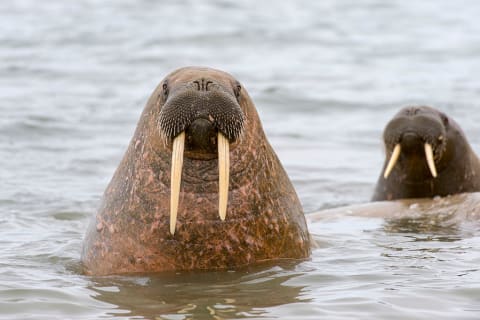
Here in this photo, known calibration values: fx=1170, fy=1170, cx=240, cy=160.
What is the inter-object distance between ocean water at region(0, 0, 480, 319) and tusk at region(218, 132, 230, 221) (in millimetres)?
525

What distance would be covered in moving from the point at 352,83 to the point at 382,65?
199cm

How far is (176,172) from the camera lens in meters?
6.49

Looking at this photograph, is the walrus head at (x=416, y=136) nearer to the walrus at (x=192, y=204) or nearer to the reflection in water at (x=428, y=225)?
the reflection in water at (x=428, y=225)

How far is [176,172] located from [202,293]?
733 mm

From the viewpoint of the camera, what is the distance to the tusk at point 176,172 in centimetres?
649

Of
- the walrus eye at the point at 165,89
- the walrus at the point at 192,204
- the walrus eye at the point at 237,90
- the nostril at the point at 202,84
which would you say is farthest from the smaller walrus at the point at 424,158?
the nostril at the point at 202,84

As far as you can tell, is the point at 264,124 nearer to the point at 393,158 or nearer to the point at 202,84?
the point at 393,158

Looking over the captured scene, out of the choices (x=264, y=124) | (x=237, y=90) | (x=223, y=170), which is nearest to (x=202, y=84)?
(x=237, y=90)

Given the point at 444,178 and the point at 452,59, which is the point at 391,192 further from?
the point at 452,59

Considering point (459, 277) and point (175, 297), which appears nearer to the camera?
point (175, 297)

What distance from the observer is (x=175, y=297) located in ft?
21.7

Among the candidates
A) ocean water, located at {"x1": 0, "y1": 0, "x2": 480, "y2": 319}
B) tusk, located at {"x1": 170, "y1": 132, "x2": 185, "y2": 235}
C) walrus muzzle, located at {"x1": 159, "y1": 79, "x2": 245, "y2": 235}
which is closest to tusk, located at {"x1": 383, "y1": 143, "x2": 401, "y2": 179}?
ocean water, located at {"x1": 0, "y1": 0, "x2": 480, "y2": 319}

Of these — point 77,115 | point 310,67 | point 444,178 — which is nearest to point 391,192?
point 444,178

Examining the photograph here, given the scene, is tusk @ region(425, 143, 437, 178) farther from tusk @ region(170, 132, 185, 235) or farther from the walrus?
tusk @ region(170, 132, 185, 235)
